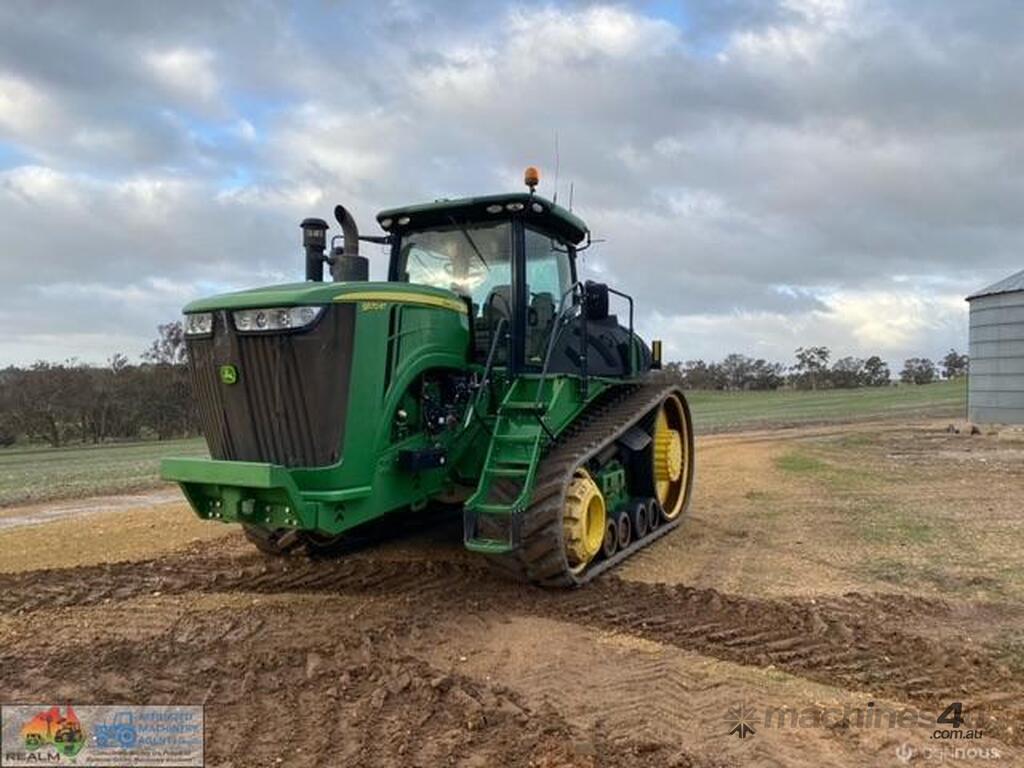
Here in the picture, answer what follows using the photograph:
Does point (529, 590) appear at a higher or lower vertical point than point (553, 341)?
lower

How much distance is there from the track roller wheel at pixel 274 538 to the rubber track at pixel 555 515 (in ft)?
6.62

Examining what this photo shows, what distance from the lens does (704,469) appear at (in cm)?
1498

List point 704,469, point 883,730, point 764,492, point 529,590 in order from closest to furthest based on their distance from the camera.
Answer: point 883,730 → point 529,590 → point 764,492 → point 704,469

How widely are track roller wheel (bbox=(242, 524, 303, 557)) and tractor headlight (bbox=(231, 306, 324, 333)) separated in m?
2.48

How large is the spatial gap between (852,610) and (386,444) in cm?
356

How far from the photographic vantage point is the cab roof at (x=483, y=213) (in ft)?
22.9

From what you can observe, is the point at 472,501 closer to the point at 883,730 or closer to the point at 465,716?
the point at 465,716

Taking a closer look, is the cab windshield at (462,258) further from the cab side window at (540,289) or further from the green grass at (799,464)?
the green grass at (799,464)

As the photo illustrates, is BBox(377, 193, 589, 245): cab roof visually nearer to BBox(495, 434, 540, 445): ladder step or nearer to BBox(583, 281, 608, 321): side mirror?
BBox(583, 281, 608, 321): side mirror

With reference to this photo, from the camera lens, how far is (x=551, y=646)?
17.5 feet

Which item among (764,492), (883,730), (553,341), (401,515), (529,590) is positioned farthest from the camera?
(764,492)

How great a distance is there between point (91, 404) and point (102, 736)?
48.1m

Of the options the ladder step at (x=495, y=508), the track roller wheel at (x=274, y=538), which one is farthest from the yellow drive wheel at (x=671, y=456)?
the track roller wheel at (x=274, y=538)

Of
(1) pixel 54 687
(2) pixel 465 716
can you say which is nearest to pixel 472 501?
(2) pixel 465 716
